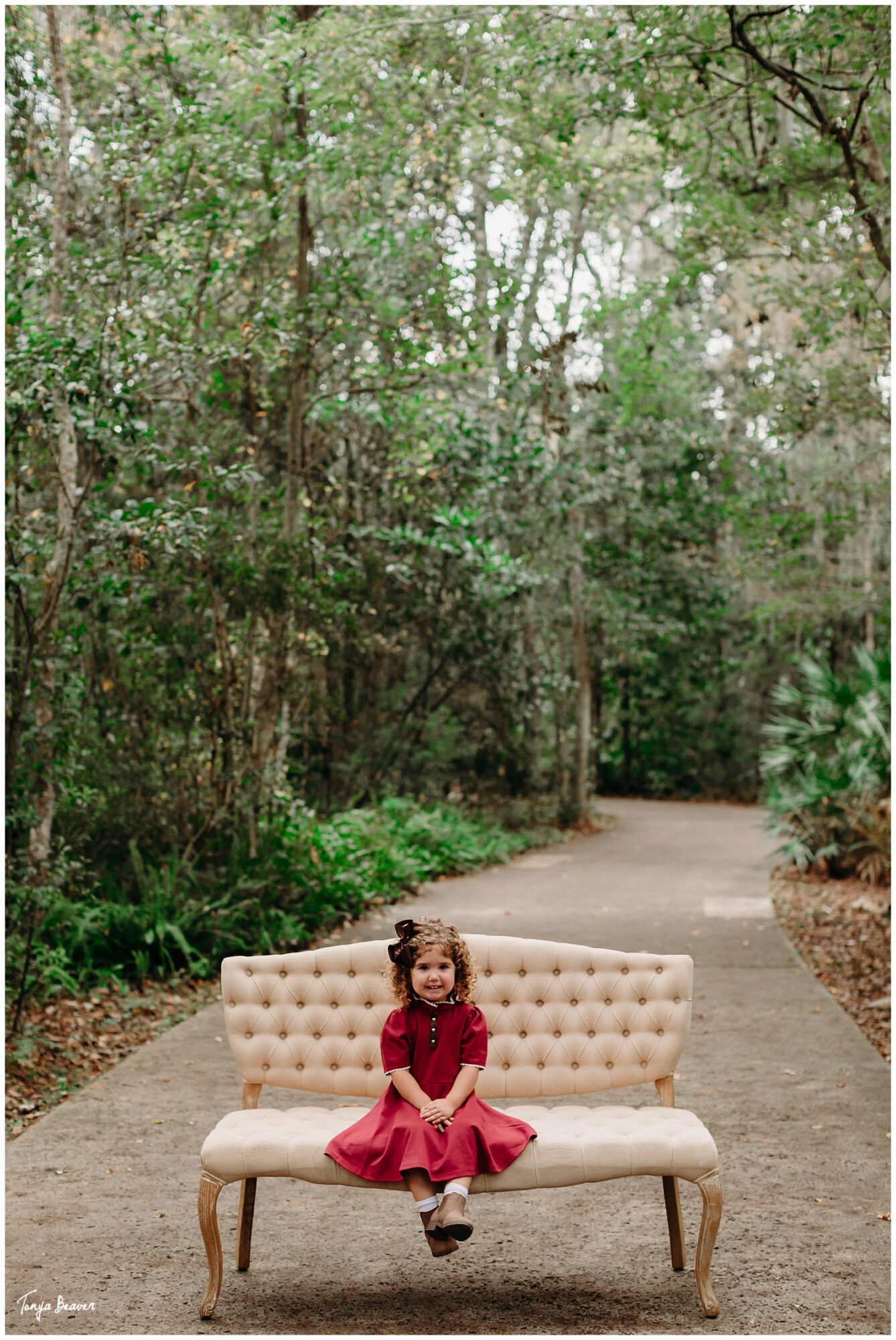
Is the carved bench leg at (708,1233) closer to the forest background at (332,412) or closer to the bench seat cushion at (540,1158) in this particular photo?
the bench seat cushion at (540,1158)

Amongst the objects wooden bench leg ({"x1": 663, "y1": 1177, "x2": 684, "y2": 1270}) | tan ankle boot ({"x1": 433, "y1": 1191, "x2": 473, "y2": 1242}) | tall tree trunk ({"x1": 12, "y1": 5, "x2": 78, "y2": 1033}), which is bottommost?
wooden bench leg ({"x1": 663, "y1": 1177, "x2": 684, "y2": 1270})

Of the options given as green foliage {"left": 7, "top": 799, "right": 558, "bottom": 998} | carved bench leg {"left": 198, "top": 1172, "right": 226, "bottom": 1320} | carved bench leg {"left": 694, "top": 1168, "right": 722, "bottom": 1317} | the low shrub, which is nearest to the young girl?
carved bench leg {"left": 198, "top": 1172, "right": 226, "bottom": 1320}

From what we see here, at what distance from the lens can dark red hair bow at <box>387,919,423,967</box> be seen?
3473 millimetres

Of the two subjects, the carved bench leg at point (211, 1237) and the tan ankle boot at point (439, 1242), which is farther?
the carved bench leg at point (211, 1237)

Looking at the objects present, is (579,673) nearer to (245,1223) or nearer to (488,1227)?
(488,1227)

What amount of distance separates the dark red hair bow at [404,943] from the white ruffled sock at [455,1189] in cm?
60

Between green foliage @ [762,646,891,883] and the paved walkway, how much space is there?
17.0ft

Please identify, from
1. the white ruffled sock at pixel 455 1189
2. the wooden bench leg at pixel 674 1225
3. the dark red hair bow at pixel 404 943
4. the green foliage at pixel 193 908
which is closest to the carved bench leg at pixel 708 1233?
the wooden bench leg at pixel 674 1225

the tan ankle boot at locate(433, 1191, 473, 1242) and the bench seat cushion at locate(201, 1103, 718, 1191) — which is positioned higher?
the bench seat cushion at locate(201, 1103, 718, 1191)

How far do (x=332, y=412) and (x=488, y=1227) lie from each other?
786cm

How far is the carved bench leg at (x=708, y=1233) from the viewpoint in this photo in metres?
3.27

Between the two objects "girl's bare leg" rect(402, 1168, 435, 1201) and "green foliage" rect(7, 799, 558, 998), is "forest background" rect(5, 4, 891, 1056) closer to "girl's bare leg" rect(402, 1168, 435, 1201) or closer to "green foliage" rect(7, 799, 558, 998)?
"green foliage" rect(7, 799, 558, 998)

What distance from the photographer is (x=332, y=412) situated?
35.0ft

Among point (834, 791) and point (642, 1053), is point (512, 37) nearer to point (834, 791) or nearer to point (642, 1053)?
point (642, 1053)
